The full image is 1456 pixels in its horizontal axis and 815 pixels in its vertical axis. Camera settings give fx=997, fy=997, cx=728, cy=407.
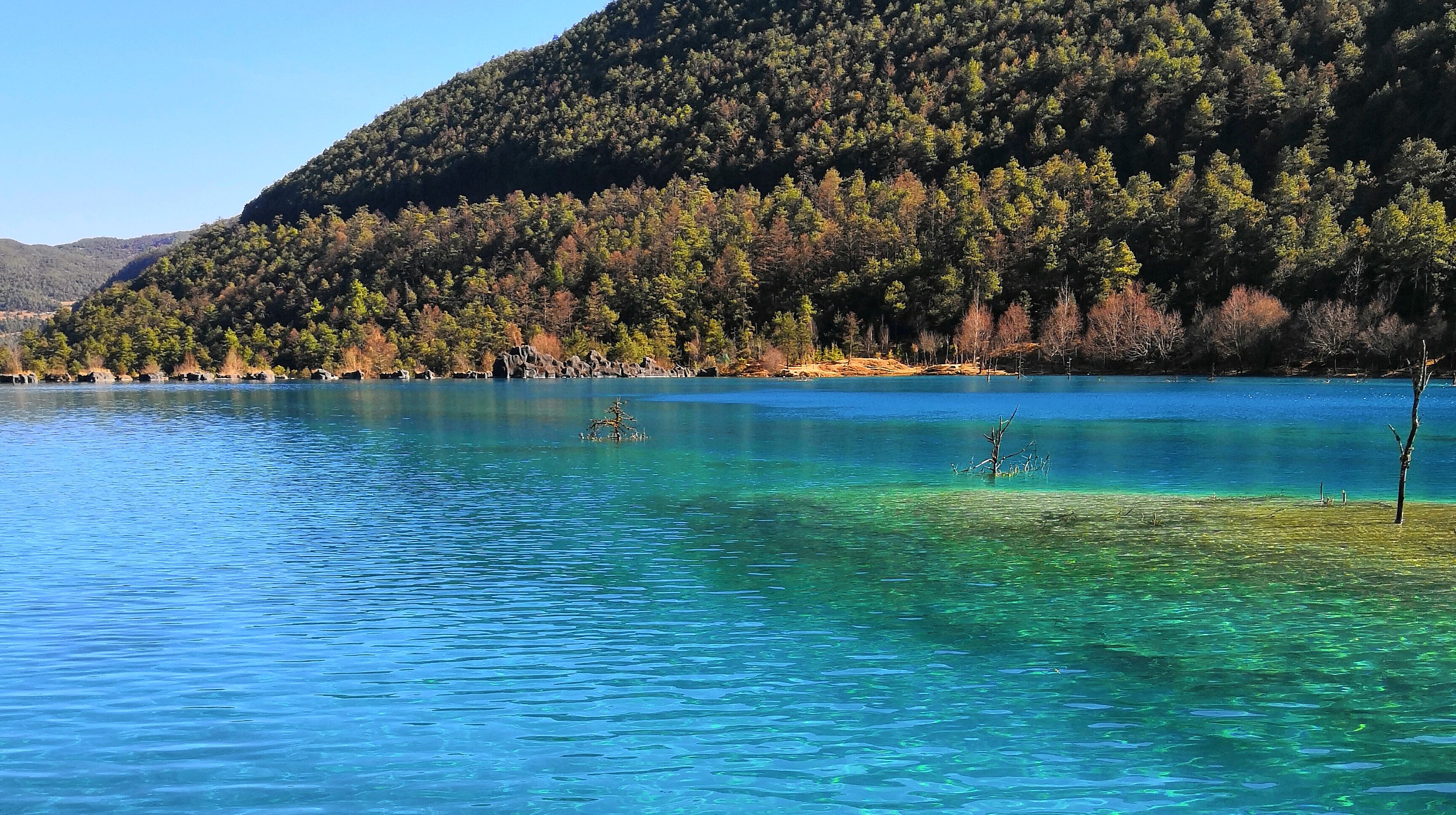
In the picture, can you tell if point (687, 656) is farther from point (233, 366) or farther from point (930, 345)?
point (233, 366)

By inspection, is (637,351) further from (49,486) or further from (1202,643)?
(1202,643)

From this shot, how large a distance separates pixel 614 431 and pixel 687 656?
3790 centimetres

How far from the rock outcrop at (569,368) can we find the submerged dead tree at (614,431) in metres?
109

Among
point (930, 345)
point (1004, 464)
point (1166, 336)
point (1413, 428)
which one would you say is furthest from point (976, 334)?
point (1413, 428)

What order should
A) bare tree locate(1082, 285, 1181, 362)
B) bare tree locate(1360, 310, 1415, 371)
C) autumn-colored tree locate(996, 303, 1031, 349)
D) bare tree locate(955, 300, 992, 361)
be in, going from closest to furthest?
bare tree locate(1360, 310, 1415, 371) < bare tree locate(1082, 285, 1181, 362) < autumn-colored tree locate(996, 303, 1031, 349) < bare tree locate(955, 300, 992, 361)

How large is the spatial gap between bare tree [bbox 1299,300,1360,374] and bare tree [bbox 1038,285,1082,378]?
31.0 metres

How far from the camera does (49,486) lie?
114 ft

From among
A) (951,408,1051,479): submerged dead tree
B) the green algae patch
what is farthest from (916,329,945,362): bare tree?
the green algae patch

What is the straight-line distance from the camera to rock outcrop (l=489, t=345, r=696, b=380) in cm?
16588

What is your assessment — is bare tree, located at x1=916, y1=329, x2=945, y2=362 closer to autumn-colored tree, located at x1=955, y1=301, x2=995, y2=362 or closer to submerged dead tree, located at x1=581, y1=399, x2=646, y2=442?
autumn-colored tree, located at x1=955, y1=301, x2=995, y2=362

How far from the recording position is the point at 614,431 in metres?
52.2

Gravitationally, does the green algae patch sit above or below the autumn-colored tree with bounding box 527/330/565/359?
below

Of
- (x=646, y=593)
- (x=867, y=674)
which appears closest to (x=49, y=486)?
(x=646, y=593)

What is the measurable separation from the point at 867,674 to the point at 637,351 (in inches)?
6338
